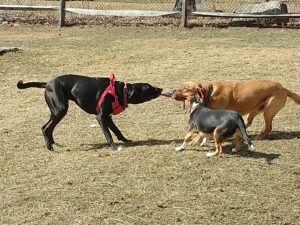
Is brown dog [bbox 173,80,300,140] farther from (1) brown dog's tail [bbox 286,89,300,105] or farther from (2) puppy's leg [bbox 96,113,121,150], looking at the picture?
(2) puppy's leg [bbox 96,113,121,150]

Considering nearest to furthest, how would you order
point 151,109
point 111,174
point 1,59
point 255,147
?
point 111,174 → point 255,147 → point 151,109 → point 1,59

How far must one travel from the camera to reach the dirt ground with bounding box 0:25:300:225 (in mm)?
4809

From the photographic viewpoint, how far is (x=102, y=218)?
15.5 feet

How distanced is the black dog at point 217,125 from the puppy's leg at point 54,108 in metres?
1.39

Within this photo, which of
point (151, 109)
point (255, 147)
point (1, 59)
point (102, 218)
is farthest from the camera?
point (1, 59)

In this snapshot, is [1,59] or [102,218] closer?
[102,218]

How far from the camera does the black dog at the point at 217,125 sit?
18.7 ft

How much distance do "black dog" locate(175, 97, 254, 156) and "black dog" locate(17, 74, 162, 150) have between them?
0.72 m

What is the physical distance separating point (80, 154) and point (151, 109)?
7.26ft

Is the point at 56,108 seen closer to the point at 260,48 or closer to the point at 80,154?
the point at 80,154

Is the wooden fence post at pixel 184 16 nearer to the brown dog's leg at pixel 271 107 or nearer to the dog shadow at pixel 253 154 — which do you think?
the brown dog's leg at pixel 271 107

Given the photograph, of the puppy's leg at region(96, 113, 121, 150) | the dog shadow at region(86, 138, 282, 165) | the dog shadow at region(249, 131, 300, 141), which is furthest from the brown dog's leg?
the puppy's leg at region(96, 113, 121, 150)

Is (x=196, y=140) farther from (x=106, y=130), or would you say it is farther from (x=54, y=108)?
(x=54, y=108)

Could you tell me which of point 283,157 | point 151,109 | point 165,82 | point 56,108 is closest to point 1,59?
point 165,82
